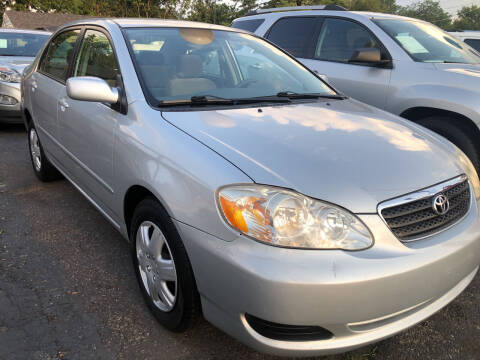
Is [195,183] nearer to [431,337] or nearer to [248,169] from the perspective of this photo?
[248,169]

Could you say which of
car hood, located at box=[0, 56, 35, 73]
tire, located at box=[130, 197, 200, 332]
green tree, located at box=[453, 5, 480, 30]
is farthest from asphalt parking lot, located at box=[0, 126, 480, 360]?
green tree, located at box=[453, 5, 480, 30]

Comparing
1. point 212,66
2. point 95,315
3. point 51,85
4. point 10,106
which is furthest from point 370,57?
point 10,106

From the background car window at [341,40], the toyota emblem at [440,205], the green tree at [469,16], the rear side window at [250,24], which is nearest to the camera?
the toyota emblem at [440,205]

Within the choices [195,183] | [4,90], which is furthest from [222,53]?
[4,90]

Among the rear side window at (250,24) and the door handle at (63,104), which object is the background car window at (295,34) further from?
the door handle at (63,104)

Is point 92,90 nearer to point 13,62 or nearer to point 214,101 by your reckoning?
point 214,101

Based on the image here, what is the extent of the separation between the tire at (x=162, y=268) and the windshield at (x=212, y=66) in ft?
2.28

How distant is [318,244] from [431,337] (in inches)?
42.5

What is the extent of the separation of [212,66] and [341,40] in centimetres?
235

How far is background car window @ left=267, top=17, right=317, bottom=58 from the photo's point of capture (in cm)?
496

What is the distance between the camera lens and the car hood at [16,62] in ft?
21.8

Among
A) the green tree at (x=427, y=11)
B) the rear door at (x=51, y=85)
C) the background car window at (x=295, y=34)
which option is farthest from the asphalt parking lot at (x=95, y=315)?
the green tree at (x=427, y=11)

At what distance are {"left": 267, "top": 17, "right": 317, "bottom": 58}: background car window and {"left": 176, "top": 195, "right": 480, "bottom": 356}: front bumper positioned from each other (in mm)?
3657

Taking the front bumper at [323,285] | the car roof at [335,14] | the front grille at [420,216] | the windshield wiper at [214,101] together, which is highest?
the car roof at [335,14]
